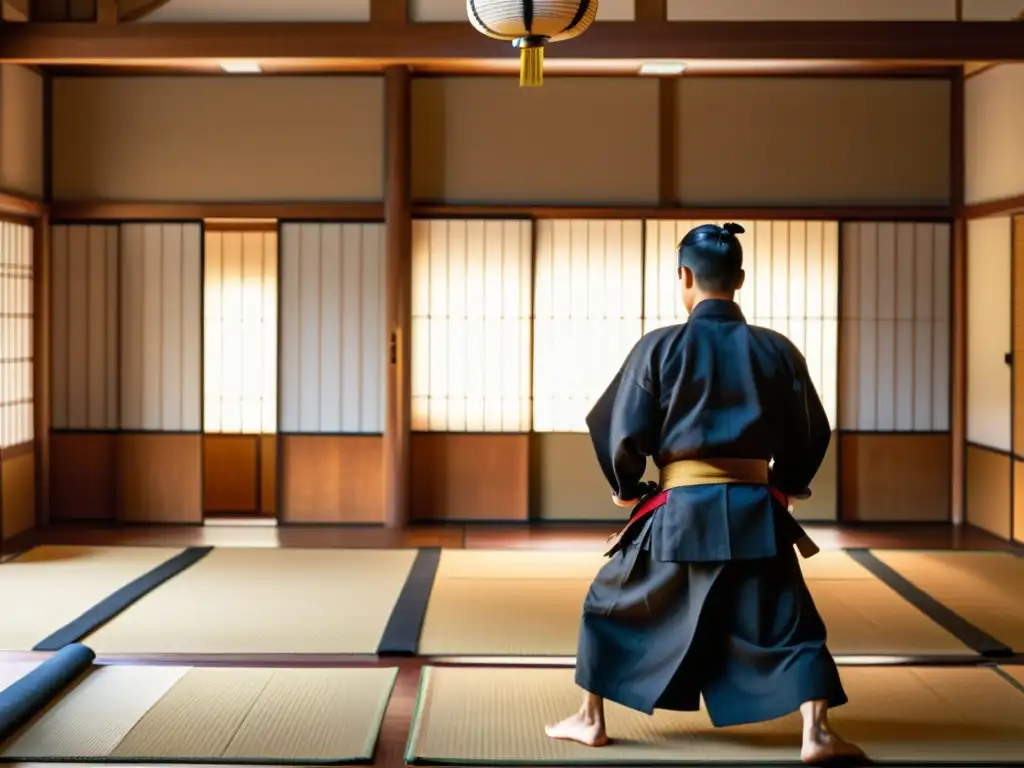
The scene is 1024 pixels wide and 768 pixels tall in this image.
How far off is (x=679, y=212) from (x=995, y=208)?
1.68 meters

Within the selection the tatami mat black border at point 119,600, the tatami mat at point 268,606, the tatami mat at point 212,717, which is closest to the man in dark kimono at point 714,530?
the tatami mat at point 212,717

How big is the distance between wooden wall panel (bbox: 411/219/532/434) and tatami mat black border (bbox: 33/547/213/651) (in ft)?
5.53

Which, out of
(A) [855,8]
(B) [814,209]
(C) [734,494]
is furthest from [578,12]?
(B) [814,209]

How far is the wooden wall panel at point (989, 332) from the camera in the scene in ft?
20.1

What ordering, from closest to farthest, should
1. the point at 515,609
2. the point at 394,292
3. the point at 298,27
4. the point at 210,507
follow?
the point at 515,609, the point at 298,27, the point at 394,292, the point at 210,507

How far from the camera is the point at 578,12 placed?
3703mm

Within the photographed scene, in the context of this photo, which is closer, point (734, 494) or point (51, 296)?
point (734, 494)

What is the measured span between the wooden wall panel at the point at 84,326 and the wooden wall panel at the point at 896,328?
13.9 feet

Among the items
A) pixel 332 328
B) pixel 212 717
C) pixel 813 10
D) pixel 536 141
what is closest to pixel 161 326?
pixel 332 328

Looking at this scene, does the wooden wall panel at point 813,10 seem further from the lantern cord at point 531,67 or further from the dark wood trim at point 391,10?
the lantern cord at point 531,67

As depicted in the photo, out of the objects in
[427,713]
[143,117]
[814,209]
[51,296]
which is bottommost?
[427,713]

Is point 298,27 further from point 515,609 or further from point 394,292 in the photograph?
point 515,609

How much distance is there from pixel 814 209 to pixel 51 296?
439 centimetres

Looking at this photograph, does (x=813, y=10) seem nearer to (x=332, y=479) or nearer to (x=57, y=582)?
(x=332, y=479)
